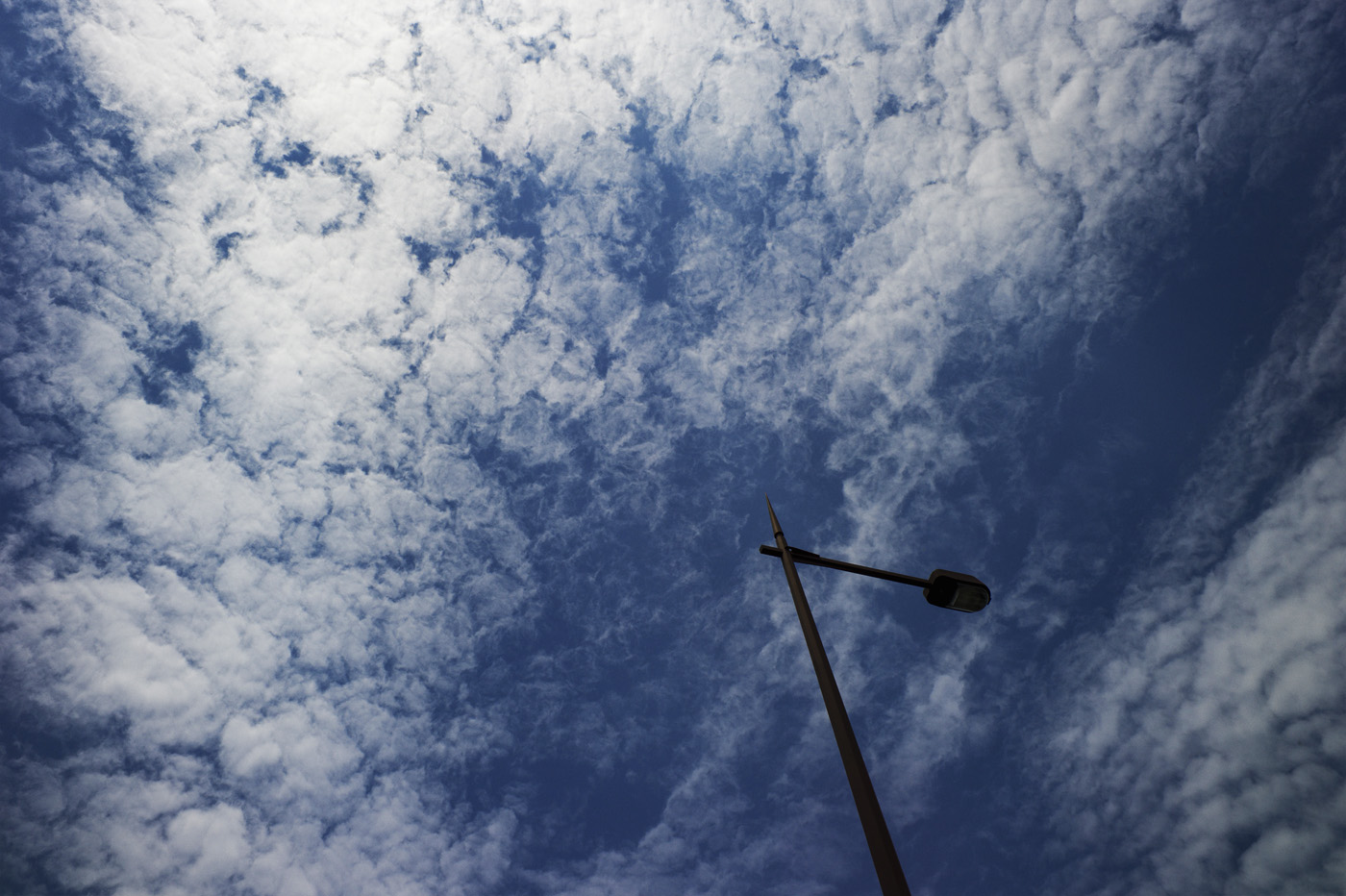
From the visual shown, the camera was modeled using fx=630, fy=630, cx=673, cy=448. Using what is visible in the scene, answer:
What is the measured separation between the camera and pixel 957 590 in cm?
914

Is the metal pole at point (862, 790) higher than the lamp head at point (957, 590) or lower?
lower

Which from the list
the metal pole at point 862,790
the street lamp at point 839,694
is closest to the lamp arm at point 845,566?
the street lamp at point 839,694

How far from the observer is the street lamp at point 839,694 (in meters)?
5.55

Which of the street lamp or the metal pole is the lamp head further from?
the metal pole

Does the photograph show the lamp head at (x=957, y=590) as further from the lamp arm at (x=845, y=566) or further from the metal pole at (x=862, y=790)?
the metal pole at (x=862, y=790)

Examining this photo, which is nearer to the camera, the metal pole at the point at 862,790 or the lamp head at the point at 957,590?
the metal pole at the point at 862,790

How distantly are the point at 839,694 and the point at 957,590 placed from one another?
3.49 meters

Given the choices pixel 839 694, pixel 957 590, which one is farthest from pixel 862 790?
pixel 957 590

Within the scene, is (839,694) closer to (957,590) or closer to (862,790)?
(862,790)

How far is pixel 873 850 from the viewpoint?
5.75 m

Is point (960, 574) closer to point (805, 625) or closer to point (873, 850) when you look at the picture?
point (805, 625)

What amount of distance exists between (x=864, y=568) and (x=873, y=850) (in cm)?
480

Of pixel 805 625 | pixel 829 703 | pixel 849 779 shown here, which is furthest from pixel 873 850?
pixel 805 625

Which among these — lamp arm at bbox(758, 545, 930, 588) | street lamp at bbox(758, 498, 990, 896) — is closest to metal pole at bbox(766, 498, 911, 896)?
street lamp at bbox(758, 498, 990, 896)
